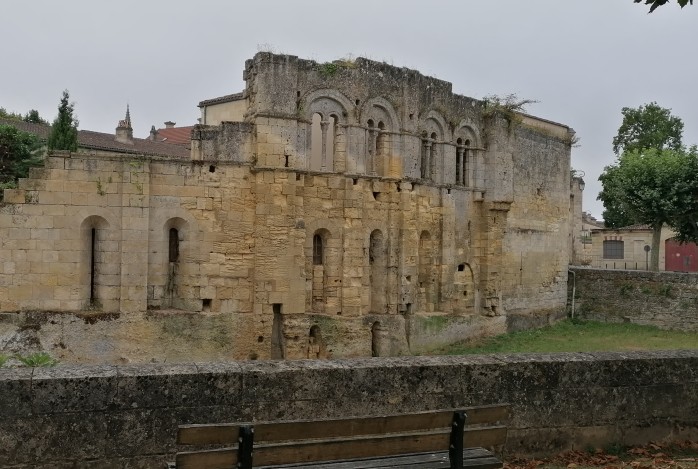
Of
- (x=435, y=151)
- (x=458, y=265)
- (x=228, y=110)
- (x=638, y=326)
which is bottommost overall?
(x=638, y=326)

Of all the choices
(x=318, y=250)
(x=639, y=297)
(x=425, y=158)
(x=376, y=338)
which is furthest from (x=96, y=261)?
(x=639, y=297)

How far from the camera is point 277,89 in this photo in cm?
1730

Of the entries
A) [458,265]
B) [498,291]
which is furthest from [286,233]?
[498,291]

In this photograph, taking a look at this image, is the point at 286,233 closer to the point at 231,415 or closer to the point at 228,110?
the point at 228,110

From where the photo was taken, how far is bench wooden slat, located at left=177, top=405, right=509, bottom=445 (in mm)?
4559

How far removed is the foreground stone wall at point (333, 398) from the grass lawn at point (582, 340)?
13.2 meters

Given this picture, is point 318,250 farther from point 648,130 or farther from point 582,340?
point 648,130

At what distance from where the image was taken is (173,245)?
17078 millimetres

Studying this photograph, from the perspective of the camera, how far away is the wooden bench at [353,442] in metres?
4.54

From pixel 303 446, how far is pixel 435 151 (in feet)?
56.2

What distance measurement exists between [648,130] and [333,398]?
52454 millimetres

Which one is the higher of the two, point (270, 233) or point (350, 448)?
point (270, 233)

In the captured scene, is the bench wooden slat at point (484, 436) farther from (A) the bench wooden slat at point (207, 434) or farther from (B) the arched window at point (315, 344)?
(B) the arched window at point (315, 344)

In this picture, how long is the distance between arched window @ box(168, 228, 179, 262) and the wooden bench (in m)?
12.6
